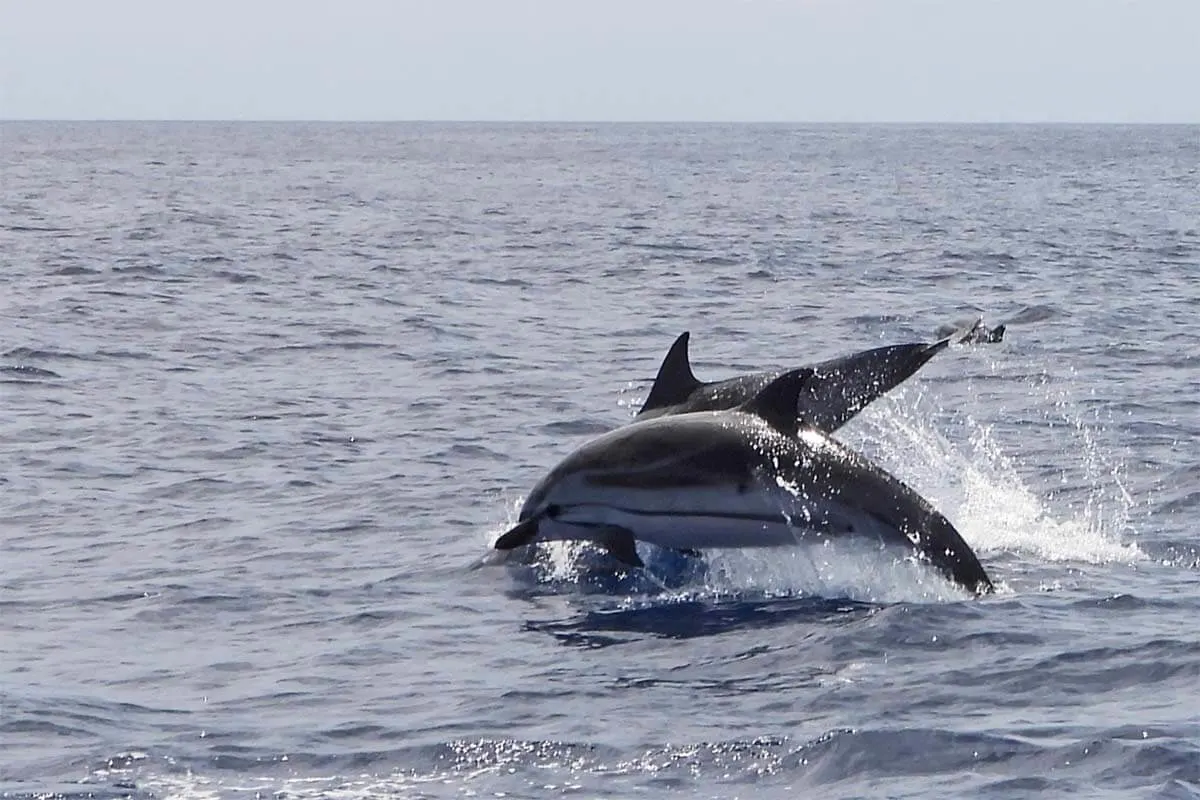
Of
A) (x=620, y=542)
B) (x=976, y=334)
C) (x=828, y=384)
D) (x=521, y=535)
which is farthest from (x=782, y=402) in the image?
(x=976, y=334)

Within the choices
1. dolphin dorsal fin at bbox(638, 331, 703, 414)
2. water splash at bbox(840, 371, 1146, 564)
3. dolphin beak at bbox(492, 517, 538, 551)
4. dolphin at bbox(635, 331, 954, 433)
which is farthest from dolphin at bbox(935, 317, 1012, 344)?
dolphin beak at bbox(492, 517, 538, 551)

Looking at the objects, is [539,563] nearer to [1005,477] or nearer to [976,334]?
[976,334]

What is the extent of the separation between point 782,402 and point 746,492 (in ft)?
1.88

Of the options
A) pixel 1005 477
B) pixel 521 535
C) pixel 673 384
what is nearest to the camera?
pixel 521 535

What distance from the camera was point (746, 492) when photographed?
11289 millimetres

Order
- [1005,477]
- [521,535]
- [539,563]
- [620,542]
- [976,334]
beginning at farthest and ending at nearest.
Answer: [1005,477], [976,334], [539,563], [521,535], [620,542]

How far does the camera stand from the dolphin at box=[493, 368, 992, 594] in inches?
440

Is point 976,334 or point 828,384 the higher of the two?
point 976,334

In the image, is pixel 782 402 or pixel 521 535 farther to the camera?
pixel 521 535

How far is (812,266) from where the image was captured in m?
35.7

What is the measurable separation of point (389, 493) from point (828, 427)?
13.5 ft

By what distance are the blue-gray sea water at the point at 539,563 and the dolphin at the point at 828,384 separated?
41.8 inches

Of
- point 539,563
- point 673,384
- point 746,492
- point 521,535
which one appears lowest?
point 539,563

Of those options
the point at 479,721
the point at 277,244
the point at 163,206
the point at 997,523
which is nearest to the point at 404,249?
the point at 277,244
